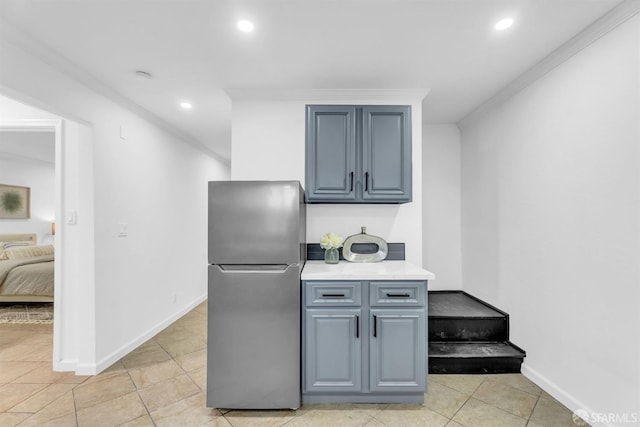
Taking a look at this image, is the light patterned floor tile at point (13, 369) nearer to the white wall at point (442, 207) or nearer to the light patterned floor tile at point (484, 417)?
the light patterned floor tile at point (484, 417)

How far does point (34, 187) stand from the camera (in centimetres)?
564

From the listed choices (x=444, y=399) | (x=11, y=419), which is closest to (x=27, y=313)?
(x=11, y=419)

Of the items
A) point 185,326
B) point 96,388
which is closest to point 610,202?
point 96,388

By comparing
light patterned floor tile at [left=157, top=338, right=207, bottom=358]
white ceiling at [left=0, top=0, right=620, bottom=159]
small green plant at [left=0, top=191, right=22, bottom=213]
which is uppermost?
white ceiling at [left=0, top=0, right=620, bottom=159]

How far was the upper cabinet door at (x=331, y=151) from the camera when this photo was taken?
251 cm

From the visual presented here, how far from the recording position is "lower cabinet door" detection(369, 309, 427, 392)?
208 centimetres

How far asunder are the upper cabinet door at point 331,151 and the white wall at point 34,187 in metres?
6.01

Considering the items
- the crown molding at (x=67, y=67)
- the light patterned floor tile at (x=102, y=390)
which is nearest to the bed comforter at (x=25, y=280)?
the light patterned floor tile at (x=102, y=390)

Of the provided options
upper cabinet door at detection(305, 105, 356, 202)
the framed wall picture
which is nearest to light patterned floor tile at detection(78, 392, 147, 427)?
upper cabinet door at detection(305, 105, 356, 202)

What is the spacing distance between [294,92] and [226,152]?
9.56 ft

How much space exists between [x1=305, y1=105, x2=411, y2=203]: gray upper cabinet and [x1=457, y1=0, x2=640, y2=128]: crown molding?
97cm

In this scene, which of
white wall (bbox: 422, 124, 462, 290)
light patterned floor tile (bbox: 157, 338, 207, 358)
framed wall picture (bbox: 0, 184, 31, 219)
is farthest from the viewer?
framed wall picture (bbox: 0, 184, 31, 219)

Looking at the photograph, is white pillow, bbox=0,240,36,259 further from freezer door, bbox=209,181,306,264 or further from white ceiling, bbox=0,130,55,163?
freezer door, bbox=209,181,306,264

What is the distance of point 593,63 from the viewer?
1861 mm
